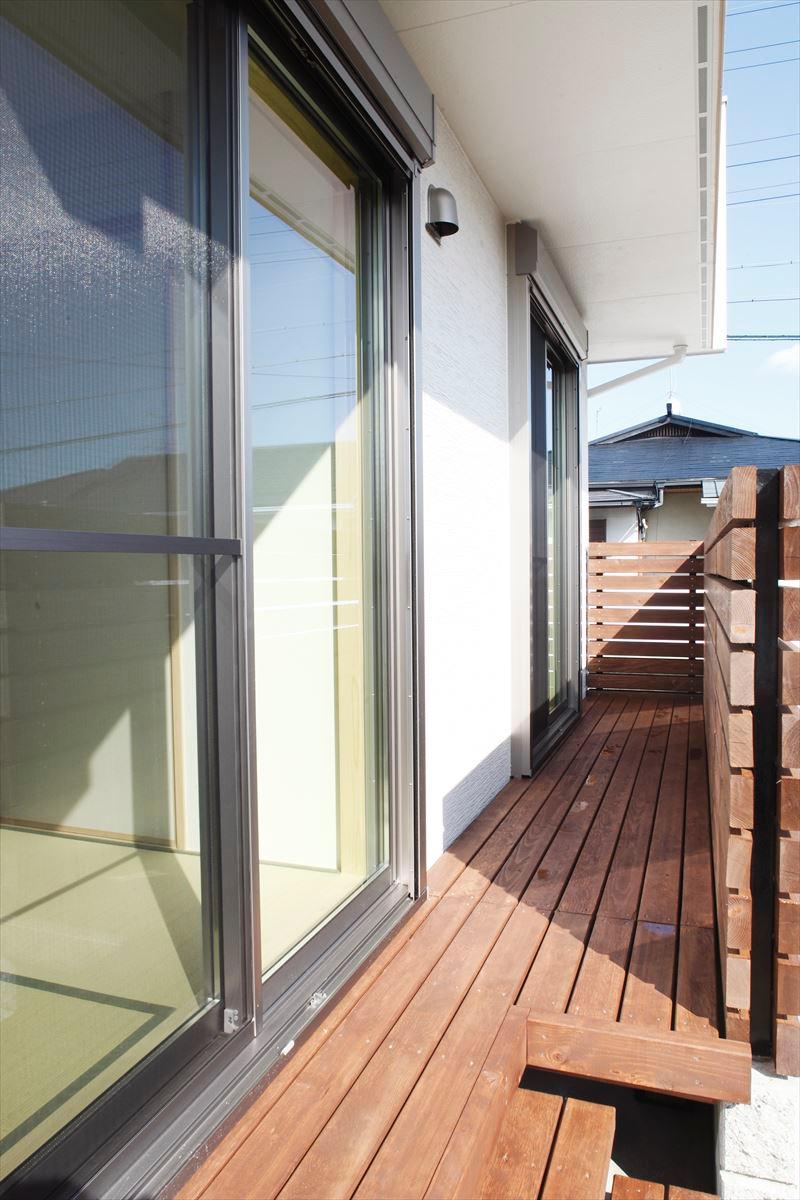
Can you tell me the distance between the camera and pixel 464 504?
2.92 metres

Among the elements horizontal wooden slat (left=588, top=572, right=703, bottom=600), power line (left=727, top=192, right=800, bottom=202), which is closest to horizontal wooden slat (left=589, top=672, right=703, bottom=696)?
horizontal wooden slat (left=588, top=572, right=703, bottom=600)

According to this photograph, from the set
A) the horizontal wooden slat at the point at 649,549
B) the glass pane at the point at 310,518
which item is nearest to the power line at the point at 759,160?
the horizontal wooden slat at the point at 649,549

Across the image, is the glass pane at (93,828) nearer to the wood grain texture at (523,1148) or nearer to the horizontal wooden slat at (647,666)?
the wood grain texture at (523,1148)

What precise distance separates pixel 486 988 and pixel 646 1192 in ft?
1.60

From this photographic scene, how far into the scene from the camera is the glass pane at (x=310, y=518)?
5.38ft

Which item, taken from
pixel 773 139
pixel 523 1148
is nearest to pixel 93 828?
pixel 523 1148

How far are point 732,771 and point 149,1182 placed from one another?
125 centimetres

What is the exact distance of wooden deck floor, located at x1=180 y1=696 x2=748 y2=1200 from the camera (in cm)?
133

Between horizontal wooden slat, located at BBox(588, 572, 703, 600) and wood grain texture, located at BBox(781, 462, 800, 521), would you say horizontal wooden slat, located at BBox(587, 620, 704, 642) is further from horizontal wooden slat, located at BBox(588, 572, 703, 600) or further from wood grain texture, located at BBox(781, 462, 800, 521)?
wood grain texture, located at BBox(781, 462, 800, 521)

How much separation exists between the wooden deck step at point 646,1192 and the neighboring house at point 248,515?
0.32 m

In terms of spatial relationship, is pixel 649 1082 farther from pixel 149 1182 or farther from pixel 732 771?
pixel 149 1182

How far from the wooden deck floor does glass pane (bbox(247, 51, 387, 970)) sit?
9.6 inches

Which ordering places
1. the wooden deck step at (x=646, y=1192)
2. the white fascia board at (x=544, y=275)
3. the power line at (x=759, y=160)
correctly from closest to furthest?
the wooden deck step at (x=646, y=1192)
the white fascia board at (x=544, y=275)
the power line at (x=759, y=160)

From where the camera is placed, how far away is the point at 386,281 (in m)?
2.19
